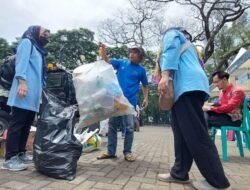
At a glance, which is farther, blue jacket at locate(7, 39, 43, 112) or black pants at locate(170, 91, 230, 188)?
blue jacket at locate(7, 39, 43, 112)

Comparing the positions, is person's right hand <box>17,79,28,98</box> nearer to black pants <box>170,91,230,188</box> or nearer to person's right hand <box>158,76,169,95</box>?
person's right hand <box>158,76,169,95</box>

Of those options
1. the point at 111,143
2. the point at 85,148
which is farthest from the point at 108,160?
the point at 85,148

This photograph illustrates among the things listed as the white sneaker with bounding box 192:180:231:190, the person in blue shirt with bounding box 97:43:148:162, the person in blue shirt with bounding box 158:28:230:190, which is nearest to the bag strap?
the person in blue shirt with bounding box 158:28:230:190

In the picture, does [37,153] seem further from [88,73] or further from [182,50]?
[182,50]

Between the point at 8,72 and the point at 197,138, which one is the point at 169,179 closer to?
the point at 197,138

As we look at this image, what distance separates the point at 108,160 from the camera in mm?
4340

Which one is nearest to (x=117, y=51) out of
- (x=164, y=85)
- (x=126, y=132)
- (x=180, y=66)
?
(x=126, y=132)

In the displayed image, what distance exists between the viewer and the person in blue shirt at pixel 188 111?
2.68m

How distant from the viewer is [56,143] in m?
3.14

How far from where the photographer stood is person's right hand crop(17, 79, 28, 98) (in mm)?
3309

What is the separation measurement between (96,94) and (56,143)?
0.72 meters

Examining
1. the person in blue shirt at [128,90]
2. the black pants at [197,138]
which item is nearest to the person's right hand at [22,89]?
the person in blue shirt at [128,90]

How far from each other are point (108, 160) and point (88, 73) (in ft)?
4.49

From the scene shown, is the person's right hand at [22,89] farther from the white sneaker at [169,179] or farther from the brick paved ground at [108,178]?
the white sneaker at [169,179]
